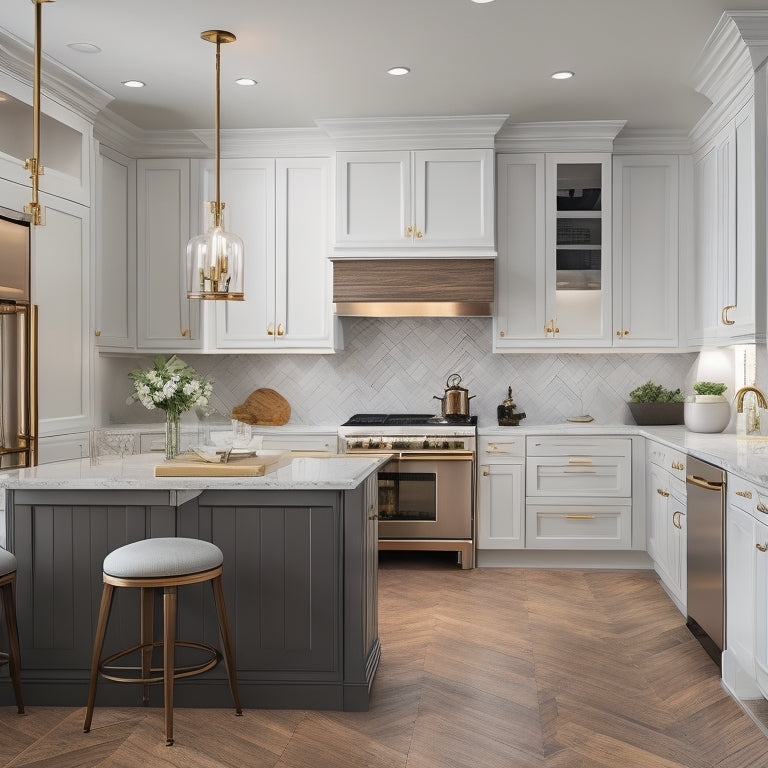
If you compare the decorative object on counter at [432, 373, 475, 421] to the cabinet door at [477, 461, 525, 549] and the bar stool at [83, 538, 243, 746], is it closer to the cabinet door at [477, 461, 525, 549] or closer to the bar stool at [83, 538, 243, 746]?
the cabinet door at [477, 461, 525, 549]

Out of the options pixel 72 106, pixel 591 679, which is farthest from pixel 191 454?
pixel 72 106

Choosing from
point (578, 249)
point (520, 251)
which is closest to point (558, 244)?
point (578, 249)

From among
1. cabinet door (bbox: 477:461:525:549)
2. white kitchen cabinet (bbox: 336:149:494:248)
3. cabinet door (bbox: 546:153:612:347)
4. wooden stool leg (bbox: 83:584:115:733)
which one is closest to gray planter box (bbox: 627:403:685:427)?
cabinet door (bbox: 546:153:612:347)

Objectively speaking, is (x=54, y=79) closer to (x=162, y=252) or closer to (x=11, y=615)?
(x=162, y=252)

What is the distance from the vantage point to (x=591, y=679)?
11.2 ft

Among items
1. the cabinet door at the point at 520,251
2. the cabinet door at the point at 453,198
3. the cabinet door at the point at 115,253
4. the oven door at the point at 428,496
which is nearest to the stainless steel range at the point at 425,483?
the oven door at the point at 428,496

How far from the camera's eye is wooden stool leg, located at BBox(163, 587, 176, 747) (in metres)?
2.75

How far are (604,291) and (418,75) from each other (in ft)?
6.16

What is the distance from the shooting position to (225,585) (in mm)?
3109

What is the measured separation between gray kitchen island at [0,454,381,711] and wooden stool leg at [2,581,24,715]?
0.10 meters

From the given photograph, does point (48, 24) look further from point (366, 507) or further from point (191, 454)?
point (366, 507)

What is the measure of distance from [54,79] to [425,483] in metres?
3.10

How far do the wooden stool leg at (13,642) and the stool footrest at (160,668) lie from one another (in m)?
0.29

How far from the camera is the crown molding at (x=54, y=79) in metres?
3.89
